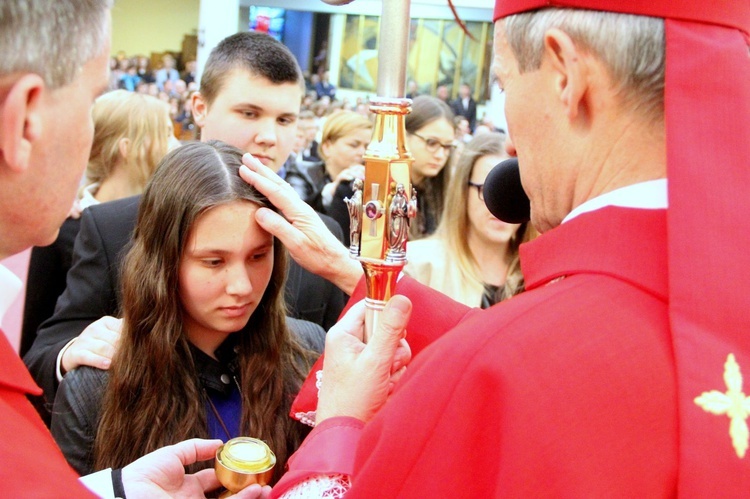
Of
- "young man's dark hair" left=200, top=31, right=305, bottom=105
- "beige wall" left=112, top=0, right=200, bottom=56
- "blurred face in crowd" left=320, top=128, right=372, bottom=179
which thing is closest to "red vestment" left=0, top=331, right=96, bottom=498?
"young man's dark hair" left=200, top=31, right=305, bottom=105

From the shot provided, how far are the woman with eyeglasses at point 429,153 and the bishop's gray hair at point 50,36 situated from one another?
387 cm

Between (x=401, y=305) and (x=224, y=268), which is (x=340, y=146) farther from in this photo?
(x=401, y=305)

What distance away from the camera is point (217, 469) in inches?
65.1

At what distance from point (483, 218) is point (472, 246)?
0.14 m

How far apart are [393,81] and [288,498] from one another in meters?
0.73

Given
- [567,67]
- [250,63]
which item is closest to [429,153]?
[250,63]

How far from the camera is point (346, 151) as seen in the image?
20.5 feet

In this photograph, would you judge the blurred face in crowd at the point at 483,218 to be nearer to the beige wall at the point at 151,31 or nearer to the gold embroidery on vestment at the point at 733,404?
the gold embroidery on vestment at the point at 733,404

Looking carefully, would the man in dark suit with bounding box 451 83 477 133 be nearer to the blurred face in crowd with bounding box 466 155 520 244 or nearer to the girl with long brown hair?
the blurred face in crowd with bounding box 466 155 520 244

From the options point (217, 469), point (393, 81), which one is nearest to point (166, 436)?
point (217, 469)

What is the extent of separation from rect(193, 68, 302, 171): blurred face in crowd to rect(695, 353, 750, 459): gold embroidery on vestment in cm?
216

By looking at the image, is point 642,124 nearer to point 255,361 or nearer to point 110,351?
point 255,361

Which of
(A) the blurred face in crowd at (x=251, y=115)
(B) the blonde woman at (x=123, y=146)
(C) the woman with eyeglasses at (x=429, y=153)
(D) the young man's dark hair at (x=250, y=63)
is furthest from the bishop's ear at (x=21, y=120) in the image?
(C) the woman with eyeglasses at (x=429, y=153)

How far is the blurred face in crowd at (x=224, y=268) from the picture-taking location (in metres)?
2.15
